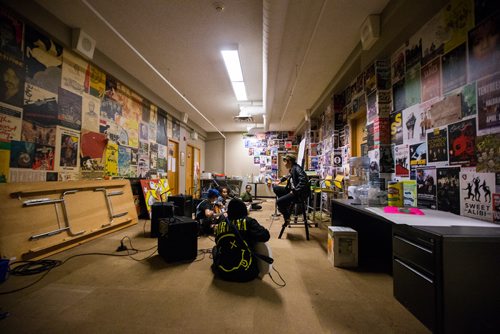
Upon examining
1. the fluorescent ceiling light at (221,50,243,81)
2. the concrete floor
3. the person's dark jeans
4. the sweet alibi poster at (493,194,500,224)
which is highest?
the fluorescent ceiling light at (221,50,243,81)

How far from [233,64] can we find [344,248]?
368cm

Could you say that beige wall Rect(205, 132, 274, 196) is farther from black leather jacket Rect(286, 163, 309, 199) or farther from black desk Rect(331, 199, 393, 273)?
black desk Rect(331, 199, 393, 273)

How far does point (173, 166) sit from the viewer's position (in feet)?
21.7

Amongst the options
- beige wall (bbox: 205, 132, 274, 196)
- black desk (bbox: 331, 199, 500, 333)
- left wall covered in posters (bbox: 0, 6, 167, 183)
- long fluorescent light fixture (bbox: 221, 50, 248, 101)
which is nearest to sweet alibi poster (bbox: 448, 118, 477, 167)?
black desk (bbox: 331, 199, 500, 333)

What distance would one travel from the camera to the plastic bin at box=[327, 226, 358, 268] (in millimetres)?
2305

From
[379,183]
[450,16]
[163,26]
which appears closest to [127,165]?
[163,26]

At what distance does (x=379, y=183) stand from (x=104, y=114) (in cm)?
463

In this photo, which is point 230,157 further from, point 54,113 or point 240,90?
point 54,113

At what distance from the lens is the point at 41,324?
1378mm

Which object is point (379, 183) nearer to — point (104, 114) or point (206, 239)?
point (206, 239)

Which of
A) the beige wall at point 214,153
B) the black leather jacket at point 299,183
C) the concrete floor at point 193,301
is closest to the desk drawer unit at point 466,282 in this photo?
the concrete floor at point 193,301

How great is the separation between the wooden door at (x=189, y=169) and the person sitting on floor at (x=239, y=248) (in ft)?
20.4

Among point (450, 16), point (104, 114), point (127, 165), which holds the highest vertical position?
point (450, 16)

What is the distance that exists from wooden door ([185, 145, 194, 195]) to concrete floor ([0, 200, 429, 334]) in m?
5.71
